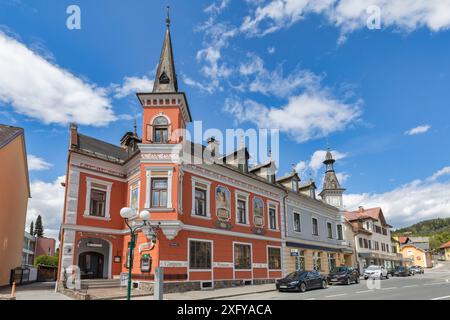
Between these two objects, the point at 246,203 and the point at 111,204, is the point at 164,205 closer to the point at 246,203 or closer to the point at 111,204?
the point at 111,204

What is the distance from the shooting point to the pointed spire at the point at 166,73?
75.7 ft

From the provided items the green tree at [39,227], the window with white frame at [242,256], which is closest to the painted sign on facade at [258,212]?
the window with white frame at [242,256]

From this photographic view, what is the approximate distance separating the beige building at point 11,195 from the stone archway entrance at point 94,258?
5.87m

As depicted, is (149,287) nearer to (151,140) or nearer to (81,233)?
(81,233)

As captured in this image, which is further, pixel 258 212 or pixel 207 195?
pixel 258 212

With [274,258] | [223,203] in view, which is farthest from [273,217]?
[223,203]

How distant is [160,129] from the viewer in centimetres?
2211

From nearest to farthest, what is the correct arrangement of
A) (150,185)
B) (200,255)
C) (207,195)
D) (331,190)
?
(150,185) → (200,255) → (207,195) → (331,190)

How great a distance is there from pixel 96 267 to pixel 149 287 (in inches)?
238

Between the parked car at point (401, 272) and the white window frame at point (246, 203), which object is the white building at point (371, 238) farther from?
the white window frame at point (246, 203)

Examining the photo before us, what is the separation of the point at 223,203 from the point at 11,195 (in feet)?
50.6

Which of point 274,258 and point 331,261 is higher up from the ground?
point 274,258
